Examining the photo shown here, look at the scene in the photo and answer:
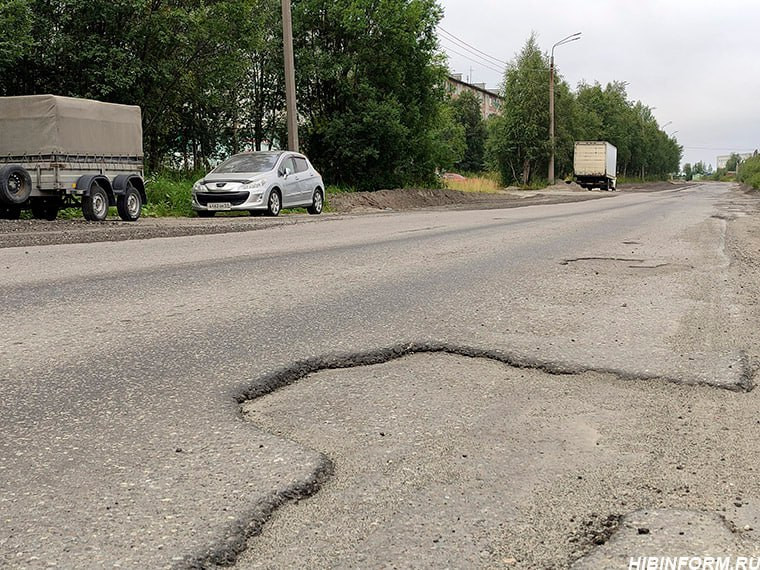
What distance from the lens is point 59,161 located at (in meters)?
13.9

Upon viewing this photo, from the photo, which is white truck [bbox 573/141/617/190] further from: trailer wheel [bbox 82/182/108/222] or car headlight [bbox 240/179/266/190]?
trailer wheel [bbox 82/182/108/222]

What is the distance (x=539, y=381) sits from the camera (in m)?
3.70

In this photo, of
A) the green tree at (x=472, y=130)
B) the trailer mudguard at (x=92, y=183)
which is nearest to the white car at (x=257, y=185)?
the trailer mudguard at (x=92, y=183)

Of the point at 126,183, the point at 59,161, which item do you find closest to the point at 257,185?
the point at 126,183

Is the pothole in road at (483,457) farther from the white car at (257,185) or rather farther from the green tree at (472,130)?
the green tree at (472,130)

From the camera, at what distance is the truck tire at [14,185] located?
523 inches

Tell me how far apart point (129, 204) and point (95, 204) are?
2.82ft

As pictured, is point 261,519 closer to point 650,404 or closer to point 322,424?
point 322,424

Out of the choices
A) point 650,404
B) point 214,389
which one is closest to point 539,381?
point 650,404

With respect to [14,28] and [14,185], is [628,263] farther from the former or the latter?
[14,28]

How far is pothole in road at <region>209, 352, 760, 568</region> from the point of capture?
2.06m

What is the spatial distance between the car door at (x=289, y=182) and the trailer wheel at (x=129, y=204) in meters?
3.64

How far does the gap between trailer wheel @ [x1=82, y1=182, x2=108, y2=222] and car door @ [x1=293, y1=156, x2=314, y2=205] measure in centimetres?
543

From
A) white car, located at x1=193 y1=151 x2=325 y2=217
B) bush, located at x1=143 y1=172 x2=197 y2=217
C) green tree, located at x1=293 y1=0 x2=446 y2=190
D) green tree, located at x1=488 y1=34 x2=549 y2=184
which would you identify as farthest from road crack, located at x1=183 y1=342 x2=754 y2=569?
green tree, located at x1=488 y1=34 x2=549 y2=184
